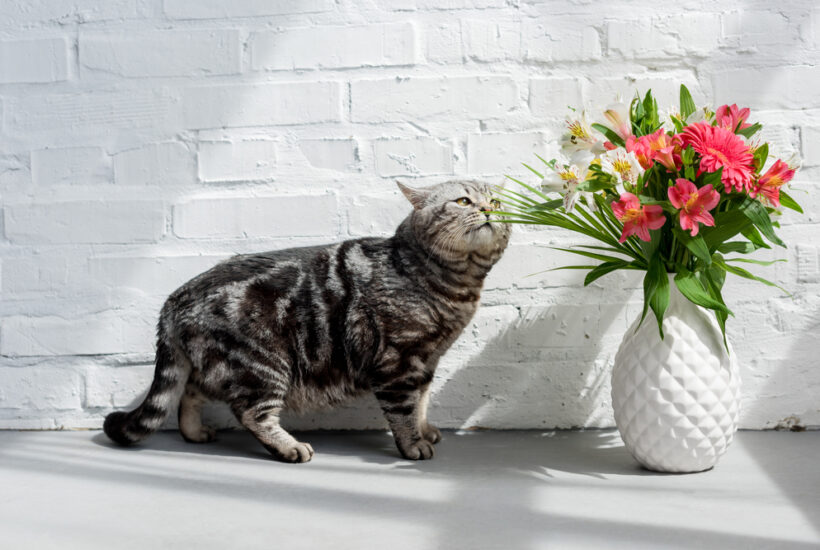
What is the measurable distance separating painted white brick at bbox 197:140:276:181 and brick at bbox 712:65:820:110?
4.16 feet

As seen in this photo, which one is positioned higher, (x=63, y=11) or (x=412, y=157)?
(x=63, y=11)

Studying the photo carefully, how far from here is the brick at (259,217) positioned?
2123 mm

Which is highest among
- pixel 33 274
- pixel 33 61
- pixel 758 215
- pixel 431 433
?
pixel 33 61

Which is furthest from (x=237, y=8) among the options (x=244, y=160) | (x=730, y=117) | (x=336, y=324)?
(x=730, y=117)

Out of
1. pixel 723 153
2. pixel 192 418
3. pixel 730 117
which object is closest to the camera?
pixel 723 153

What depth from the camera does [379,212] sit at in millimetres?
2115

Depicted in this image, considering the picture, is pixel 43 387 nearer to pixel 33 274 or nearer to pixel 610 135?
pixel 33 274

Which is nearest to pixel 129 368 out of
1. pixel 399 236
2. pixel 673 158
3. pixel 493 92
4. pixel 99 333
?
pixel 99 333

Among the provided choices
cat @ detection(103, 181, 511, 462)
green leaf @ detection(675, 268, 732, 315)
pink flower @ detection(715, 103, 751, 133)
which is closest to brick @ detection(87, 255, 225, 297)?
cat @ detection(103, 181, 511, 462)

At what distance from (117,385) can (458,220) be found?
1123 mm

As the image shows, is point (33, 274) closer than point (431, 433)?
No

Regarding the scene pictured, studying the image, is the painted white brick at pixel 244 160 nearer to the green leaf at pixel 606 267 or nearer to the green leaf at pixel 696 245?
the green leaf at pixel 606 267

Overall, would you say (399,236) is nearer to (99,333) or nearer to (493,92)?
(493,92)

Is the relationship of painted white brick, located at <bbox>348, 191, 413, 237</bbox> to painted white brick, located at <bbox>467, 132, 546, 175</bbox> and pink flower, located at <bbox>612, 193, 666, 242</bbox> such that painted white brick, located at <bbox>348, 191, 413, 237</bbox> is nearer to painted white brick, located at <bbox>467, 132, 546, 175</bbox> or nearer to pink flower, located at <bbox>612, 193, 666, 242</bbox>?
painted white brick, located at <bbox>467, 132, 546, 175</bbox>
